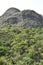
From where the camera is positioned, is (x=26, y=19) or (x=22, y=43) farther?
(x=26, y=19)

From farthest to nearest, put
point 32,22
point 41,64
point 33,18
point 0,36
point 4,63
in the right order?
1. point 33,18
2. point 32,22
3. point 0,36
4. point 41,64
5. point 4,63

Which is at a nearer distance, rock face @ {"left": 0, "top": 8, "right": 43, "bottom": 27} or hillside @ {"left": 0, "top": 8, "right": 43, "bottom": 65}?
hillside @ {"left": 0, "top": 8, "right": 43, "bottom": 65}

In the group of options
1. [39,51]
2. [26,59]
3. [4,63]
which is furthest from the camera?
[39,51]

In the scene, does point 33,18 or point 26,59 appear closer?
point 26,59

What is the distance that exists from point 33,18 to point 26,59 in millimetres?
74595

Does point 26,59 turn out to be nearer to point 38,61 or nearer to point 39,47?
point 38,61

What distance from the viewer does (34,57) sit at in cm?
5388

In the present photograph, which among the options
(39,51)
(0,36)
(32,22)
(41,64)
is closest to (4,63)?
(41,64)

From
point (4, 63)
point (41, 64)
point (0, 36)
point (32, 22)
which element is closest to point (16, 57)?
point (41, 64)

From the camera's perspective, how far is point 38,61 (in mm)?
51844

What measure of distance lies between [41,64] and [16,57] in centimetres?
747

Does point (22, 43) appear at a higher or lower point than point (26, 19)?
higher

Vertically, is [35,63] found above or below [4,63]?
below

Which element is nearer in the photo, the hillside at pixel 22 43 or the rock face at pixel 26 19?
the hillside at pixel 22 43
